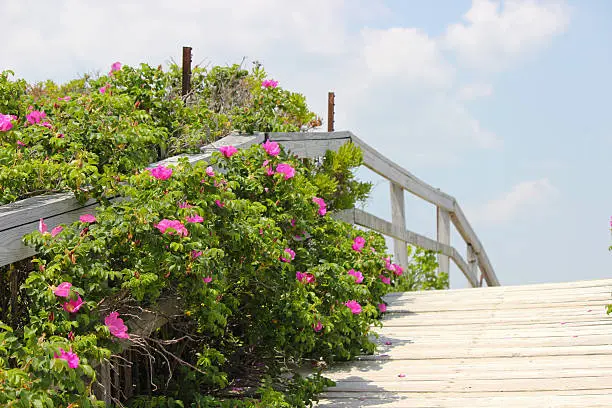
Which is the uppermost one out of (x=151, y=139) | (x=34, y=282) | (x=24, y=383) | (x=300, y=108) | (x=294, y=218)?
(x=300, y=108)

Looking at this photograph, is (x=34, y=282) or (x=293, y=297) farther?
(x=293, y=297)

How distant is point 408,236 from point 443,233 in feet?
3.91

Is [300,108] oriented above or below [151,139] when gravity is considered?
above

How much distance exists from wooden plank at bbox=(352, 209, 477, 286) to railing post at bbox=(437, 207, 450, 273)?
69 millimetres

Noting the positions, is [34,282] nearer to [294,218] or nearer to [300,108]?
[294,218]

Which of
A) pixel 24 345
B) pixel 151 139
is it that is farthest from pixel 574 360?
pixel 24 345

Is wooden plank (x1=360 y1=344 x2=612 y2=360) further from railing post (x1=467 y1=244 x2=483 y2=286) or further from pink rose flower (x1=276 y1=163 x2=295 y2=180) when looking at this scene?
railing post (x1=467 y1=244 x2=483 y2=286)

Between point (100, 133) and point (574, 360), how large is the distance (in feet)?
8.78

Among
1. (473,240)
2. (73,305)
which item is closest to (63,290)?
(73,305)

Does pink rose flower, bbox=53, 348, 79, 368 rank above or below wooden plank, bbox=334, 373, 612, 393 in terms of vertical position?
above

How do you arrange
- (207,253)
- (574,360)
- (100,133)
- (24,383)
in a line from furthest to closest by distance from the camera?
(574,360) < (100,133) < (207,253) < (24,383)

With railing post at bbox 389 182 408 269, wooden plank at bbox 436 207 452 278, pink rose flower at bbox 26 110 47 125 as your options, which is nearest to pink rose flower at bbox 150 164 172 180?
pink rose flower at bbox 26 110 47 125

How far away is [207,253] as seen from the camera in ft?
9.67

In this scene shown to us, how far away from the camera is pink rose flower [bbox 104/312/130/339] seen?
112 inches
